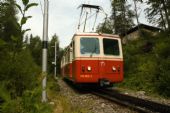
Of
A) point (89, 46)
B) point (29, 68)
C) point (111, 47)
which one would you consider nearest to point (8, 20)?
point (89, 46)

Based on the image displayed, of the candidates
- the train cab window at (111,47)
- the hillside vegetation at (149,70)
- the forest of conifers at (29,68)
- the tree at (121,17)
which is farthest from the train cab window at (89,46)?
the tree at (121,17)

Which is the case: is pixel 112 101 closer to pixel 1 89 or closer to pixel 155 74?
pixel 155 74

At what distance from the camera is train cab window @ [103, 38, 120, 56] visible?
15.8m

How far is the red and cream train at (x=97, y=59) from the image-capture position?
14.9 metres

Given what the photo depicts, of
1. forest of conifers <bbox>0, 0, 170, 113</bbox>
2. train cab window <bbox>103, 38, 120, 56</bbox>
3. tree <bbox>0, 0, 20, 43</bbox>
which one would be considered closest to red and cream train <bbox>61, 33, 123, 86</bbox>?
train cab window <bbox>103, 38, 120, 56</bbox>

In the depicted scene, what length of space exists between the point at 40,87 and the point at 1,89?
0.38 metres

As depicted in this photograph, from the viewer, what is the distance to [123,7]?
186 ft

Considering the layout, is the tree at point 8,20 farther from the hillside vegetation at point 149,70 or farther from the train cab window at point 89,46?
the hillside vegetation at point 149,70

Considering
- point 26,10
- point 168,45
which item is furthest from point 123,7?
point 26,10

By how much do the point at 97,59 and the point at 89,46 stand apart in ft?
2.49

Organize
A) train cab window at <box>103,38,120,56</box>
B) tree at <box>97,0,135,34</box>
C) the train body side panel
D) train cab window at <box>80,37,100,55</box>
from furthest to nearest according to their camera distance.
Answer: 1. tree at <box>97,0,135,34</box>
2. train cab window at <box>103,38,120,56</box>
3. train cab window at <box>80,37,100,55</box>
4. the train body side panel

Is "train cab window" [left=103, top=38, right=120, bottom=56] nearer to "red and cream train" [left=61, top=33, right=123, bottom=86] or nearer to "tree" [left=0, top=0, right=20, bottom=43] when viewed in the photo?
"red and cream train" [left=61, top=33, right=123, bottom=86]

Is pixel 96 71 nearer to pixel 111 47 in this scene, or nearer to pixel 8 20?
pixel 111 47

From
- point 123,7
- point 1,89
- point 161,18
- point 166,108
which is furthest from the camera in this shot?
point 123,7
